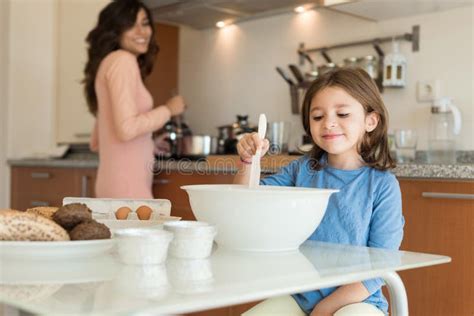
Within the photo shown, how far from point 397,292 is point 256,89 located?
2326mm

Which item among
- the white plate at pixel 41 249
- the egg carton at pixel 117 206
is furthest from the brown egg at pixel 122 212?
the white plate at pixel 41 249

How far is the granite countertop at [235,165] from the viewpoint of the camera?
1801 mm

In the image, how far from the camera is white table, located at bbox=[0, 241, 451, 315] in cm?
57

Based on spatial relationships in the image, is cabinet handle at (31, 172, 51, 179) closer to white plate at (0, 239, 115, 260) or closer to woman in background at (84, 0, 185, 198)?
woman in background at (84, 0, 185, 198)

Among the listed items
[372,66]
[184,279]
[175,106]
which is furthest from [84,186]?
[184,279]

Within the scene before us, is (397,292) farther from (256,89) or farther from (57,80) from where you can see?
(57,80)

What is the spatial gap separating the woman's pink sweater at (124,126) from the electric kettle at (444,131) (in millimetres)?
1016

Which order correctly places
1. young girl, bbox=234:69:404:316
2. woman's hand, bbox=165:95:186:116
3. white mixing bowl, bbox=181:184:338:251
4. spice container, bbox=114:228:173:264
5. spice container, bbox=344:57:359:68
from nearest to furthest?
1. spice container, bbox=114:228:173:264
2. white mixing bowl, bbox=181:184:338:251
3. young girl, bbox=234:69:404:316
4. woman's hand, bbox=165:95:186:116
5. spice container, bbox=344:57:359:68

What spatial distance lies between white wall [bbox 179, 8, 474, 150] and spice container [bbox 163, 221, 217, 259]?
172 cm

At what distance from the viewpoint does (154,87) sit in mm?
3498

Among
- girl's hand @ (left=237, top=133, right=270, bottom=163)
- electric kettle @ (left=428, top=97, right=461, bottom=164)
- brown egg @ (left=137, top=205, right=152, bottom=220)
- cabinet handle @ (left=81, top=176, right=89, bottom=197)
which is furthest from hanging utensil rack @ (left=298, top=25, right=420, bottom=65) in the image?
brown egg @ (left=137, top=205, right=152, bottom=220)

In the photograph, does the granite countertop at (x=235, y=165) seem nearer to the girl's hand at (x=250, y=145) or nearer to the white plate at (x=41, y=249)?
the girl's hand at (x=250, y=145)

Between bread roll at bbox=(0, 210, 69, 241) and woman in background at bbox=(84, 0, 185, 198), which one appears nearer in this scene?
bread roll at bbox=(0, 210, 69, 241)

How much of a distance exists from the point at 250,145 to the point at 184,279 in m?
0.59
